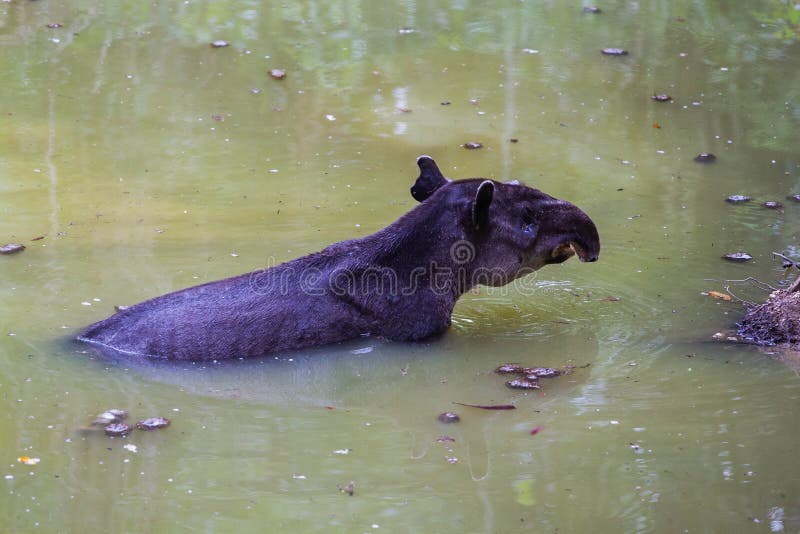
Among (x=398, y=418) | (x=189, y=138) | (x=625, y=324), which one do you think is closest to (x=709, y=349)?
(x=625, y=324)

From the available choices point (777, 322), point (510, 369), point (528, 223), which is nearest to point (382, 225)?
point (528, 223)

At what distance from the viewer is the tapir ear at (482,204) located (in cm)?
750

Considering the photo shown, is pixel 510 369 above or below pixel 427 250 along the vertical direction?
below

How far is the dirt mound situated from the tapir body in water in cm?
Answer: 134

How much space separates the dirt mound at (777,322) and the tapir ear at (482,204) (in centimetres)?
217

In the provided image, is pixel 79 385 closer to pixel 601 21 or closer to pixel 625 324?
pixel 625 324

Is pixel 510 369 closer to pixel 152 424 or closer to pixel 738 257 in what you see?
pixel 152 424

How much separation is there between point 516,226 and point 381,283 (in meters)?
1.13

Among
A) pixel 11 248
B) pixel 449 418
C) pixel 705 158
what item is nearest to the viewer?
pixel 449 418

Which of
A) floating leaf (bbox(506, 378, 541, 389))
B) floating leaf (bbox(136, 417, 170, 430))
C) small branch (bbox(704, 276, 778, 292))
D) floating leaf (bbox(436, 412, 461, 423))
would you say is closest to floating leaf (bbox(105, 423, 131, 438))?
floating leaf (bbox(136, 417, 170, 430))

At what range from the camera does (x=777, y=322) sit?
25.9 feet

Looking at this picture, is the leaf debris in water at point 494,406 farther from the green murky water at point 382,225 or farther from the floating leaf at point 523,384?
the floating leaf at point 523,384

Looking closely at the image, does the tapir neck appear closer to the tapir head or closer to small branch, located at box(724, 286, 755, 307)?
the tapir head

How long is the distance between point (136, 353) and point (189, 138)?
520 centimetres
